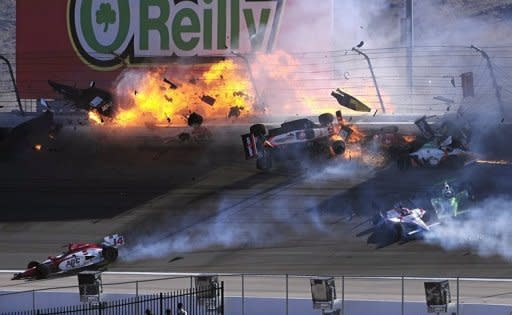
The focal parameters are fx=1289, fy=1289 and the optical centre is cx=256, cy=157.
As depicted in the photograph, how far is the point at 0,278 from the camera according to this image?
32.6 meters

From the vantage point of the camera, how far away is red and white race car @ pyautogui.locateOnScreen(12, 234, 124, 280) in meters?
32.4

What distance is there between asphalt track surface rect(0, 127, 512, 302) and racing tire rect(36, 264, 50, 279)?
673mm

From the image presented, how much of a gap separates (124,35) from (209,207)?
32.7 ft

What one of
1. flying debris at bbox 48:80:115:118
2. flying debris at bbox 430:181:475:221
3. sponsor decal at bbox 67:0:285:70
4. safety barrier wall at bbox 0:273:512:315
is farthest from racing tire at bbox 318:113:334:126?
safety barrier wall at bbox 0:273:512:315

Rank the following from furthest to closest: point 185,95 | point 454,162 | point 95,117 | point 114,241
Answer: point 185,95 → point 95,117 → point 454,162 → point 114,241

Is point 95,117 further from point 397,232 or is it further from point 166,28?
point 397,232

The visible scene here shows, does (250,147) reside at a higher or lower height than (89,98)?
lower

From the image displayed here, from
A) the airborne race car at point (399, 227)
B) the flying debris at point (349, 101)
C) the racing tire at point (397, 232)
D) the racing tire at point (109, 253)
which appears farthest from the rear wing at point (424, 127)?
the racing tire at point (109, 253)

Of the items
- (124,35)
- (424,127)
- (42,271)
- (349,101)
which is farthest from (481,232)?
(124,35)

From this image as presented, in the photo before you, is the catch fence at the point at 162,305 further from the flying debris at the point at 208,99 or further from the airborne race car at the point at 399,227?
the flying debris at the point at 208,99

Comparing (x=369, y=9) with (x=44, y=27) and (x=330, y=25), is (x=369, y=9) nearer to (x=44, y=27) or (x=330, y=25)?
(x=330, y=25)

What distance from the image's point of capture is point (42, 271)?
32500 millimetres

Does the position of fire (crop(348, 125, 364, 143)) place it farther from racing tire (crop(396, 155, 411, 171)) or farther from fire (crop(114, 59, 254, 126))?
fire (crop(114, 59, 254, 126))

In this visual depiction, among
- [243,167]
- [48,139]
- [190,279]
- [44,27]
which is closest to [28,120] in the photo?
[48,139]
